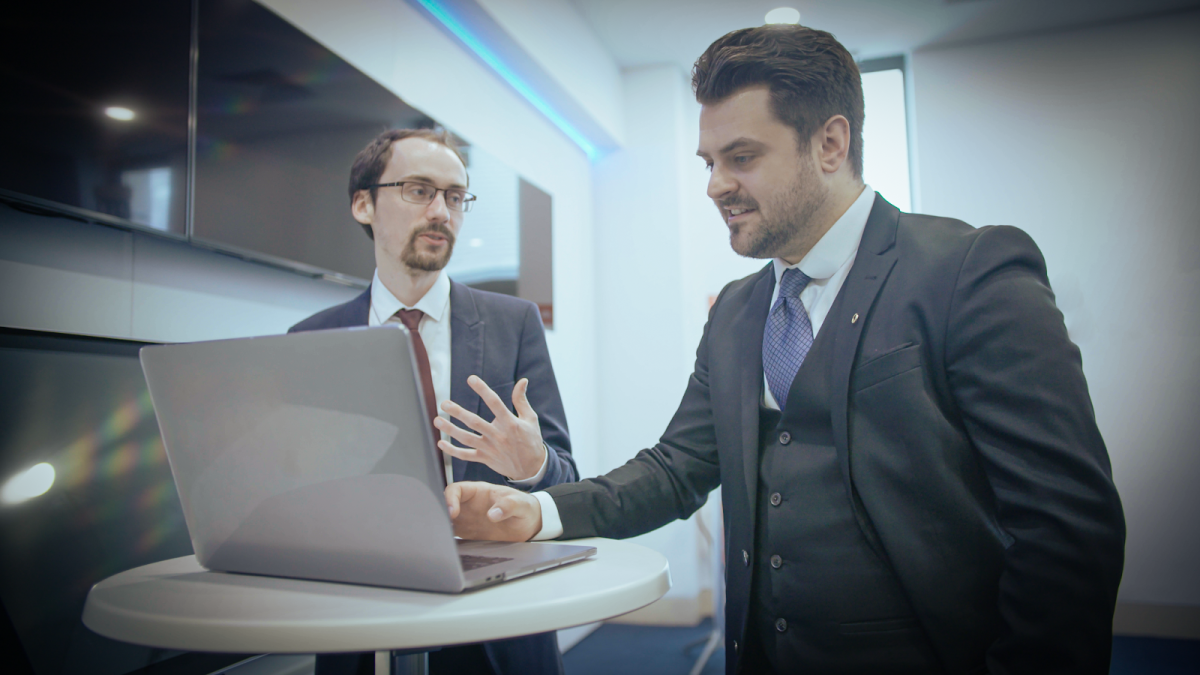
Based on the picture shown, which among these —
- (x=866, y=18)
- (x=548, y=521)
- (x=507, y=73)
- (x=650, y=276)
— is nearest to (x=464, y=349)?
(x=548, y=521)

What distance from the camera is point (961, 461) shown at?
3.43 feet

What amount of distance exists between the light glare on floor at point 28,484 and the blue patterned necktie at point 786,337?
1316 millimetres

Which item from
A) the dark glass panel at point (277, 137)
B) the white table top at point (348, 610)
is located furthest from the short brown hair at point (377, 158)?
the white table top at point (348, 610)

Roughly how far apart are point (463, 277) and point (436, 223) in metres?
1.38

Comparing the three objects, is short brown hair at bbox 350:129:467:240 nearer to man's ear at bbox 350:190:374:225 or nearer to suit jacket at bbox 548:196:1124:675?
man's ear at bbox 350:190:374:225

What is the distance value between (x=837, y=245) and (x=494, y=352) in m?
0.84

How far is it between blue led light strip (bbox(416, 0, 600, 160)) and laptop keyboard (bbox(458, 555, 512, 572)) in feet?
8.79

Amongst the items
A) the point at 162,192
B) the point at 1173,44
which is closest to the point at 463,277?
the point at 162,192

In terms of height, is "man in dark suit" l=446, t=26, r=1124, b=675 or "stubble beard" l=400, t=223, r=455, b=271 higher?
"stubble beard" l=400, t=223, r=455, b=271

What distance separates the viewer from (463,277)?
311 centimetres

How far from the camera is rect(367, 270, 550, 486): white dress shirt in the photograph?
5.36 feet

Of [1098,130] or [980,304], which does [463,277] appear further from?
[1098,130]

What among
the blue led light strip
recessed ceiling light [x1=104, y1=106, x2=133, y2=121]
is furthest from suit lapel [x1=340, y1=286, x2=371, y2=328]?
the blue led light strip

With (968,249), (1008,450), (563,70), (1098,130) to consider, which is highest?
(563,70)
